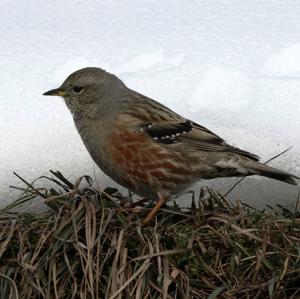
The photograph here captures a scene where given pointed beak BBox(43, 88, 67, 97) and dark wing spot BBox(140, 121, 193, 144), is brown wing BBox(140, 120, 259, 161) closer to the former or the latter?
dark wing spot BBox(140, 121, 193, 144)

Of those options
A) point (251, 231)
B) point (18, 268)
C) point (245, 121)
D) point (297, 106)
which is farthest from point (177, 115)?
point (18, 268)

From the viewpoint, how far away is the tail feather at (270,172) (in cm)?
466

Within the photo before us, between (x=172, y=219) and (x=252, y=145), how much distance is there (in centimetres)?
92

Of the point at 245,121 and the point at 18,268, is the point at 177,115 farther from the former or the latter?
the point at 18,268

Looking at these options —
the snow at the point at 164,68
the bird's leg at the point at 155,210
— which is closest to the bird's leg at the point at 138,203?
the bird's leg at the point at 155,210

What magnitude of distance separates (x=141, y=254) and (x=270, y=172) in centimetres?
121

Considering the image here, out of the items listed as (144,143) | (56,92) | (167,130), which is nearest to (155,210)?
(144,143)

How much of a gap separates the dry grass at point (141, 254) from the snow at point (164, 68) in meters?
0.61

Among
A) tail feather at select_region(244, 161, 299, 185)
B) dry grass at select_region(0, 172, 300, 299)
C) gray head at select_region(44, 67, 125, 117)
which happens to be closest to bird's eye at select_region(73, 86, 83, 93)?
gray head at select_region(44, 67, 125, 117)

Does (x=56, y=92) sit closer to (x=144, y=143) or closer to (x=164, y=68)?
(x=144, y=143)

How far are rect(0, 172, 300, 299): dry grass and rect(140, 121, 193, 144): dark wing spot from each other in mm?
778

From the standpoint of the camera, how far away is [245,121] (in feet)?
16.4

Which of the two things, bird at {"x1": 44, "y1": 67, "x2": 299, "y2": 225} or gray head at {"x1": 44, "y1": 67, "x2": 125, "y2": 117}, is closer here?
bird at {"x1": 44, "y1": 67, "x2": 299, "y2": 225}

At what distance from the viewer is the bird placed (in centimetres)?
466
